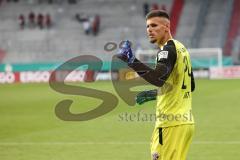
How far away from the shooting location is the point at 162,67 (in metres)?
5.64

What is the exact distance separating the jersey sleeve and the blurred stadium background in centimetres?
510

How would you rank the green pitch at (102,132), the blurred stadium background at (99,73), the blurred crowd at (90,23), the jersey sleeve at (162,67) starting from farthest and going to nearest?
the blurred crowd at (90,23) < the blurred stadium background at (99,73) < the green pitch at (102,132) < the jersey sleeve at (162,67)

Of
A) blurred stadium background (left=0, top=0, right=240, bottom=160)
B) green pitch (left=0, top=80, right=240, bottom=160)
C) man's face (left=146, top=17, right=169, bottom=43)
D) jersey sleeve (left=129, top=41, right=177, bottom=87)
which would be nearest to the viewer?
jersey sleeve (left=129, top=41, right=177, bottom=87)

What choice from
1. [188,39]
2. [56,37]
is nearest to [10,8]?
[56,37]

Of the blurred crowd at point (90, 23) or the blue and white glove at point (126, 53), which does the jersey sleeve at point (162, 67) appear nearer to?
the blue and white glove at point (126, 53)

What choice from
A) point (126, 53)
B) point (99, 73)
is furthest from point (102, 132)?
point (99, 73)

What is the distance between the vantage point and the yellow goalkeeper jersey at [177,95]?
5.80 m

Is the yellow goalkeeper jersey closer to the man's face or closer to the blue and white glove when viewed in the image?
the man's face

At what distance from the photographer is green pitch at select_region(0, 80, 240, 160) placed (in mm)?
11250

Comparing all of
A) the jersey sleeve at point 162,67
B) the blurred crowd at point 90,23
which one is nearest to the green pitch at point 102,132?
the jersey sleeve at point 162,67

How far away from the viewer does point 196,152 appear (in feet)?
36.8

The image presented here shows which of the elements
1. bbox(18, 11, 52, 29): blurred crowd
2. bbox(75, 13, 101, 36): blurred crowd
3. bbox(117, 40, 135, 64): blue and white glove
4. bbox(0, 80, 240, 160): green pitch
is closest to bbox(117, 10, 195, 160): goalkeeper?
bbox(117, 40, 135, 64): blue and white glove

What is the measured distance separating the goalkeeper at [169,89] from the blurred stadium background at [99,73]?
485 cm

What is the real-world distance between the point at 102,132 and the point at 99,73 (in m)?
23.0
